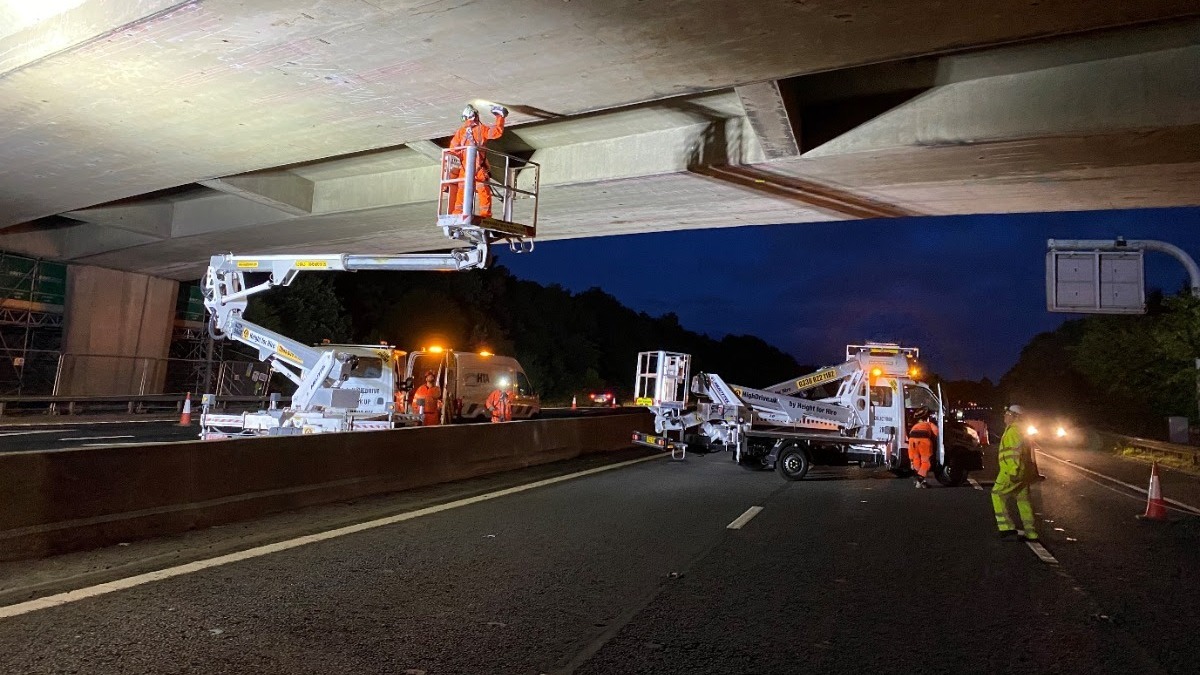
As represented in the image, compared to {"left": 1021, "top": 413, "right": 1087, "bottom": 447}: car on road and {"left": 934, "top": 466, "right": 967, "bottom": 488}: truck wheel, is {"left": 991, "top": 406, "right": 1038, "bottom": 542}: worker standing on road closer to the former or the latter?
{"left": 934, "top": 466, "right": 967, "bottom": 488}: truck wheel

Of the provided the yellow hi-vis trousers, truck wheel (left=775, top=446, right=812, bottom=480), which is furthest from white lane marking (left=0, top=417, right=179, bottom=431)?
the yellow hi-vis trousers

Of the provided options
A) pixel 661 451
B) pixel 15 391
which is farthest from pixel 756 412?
pixel 15 391

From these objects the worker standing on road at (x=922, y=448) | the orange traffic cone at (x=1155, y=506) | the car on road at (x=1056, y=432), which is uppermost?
the car on road at (x=1056, y=432)

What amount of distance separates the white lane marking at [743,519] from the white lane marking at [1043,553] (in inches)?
124

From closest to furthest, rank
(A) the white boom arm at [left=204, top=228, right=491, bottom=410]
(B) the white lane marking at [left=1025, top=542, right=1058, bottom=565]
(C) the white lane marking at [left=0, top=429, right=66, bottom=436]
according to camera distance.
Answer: (B) the white lane marking at [left=1025, top=542, right=1058, bottom=565], (A) the white boom arm at [left=204, top=228, right=491, bottom=410], (C) the white lane marking at [left=0, top=429, right=66, bottom=436]

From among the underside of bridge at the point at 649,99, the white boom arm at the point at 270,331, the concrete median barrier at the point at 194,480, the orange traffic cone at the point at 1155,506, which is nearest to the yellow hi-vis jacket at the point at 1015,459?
the orange traffic cone at the point at 1155,506

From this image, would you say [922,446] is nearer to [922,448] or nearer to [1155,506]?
[922,448]

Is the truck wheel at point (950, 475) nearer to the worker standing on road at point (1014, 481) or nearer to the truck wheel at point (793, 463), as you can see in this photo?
the truck wheel at point (793, 463)

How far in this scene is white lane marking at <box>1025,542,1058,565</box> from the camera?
341 inches

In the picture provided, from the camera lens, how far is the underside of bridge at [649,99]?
886 centimetres

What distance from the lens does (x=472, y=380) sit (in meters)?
24.2

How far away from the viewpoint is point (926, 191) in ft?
46.2

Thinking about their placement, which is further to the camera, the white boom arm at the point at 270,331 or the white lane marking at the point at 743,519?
the white boom arm at the point at 270,331

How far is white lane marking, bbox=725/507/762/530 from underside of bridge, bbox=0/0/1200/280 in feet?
16.7
